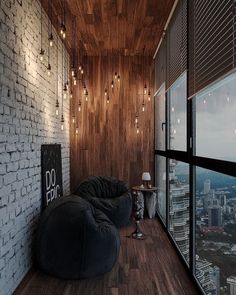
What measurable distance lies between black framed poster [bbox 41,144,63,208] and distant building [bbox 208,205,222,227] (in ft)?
7.19

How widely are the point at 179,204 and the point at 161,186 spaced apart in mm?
1590

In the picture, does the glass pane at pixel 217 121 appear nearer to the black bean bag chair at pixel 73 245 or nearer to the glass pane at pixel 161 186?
the black bean bag chair at pixel 73 245

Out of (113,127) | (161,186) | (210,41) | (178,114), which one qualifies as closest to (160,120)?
(113,127)

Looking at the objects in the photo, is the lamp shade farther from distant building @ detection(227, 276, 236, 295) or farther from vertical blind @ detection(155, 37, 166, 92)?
distant building @ detection(227, 276, 236, 295)

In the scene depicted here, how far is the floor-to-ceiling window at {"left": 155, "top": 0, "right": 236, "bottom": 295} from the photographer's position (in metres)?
2.18

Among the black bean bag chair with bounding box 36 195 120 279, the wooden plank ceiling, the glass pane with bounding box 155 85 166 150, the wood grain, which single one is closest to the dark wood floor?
the black bean bag chair with bounding box 36 195 120 279

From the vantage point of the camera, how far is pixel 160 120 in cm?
575

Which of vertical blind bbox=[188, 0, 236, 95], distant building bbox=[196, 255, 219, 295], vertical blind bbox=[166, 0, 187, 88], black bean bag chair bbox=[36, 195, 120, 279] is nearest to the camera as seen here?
vertical blind bbox=[188, 0, 236, 95]

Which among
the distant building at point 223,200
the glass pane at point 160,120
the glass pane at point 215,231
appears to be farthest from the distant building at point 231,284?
the glass pane at point 160,120

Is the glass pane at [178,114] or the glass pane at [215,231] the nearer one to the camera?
the glass pane at [215,231]

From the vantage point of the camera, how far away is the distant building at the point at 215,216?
251cm

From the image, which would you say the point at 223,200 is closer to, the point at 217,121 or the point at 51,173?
the point at 217,121

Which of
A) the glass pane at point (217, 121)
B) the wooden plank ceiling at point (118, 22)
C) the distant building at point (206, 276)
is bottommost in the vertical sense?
the distant building at point (206, 276)

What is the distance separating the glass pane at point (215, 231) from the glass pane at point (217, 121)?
189mm
